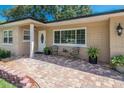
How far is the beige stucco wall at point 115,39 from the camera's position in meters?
8.59

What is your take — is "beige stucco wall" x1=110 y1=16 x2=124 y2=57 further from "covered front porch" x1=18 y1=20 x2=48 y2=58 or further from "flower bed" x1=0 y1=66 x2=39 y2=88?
"covered front porch" x1=18 y1=20 x2=48 y2=58

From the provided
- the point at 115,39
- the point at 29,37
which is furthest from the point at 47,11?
the point at 115,39

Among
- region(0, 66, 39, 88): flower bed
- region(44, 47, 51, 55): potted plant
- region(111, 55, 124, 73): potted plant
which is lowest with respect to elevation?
region(0, 66, 39, 88): flower bed

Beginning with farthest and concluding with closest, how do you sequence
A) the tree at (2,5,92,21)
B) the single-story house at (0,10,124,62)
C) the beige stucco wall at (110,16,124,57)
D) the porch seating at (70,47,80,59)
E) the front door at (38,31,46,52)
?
1. the tree at (2,5,92,21)
2. the front door at (38,31,46,52)
3. the porch seating at (70,47,80,59)
4. the single-story house at (0,10,124,62)
5. the beige stucco wall at (110,16,124,57)

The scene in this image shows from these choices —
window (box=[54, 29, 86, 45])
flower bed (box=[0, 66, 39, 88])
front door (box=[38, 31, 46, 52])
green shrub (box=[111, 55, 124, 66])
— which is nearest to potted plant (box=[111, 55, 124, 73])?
green shrub (box=[111, 55, 124, 66])

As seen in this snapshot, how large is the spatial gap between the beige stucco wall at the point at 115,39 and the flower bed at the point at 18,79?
538 cm

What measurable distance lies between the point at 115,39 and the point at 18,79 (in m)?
5.99

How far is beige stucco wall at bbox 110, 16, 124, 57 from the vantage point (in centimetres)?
859

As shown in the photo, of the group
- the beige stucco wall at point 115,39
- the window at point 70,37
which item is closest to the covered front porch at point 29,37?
the window at point 70,37

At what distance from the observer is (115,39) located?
28.8ft

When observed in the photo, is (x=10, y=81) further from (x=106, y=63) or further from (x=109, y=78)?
(x=106, y=63)

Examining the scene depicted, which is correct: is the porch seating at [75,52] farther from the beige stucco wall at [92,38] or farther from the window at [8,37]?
the window at [8,37]
